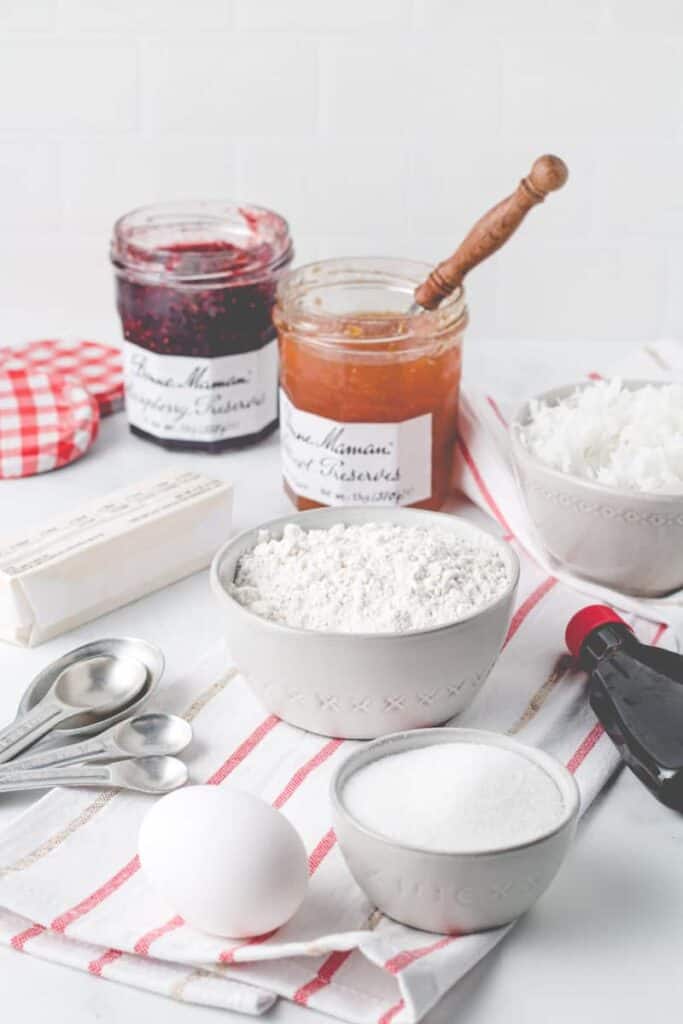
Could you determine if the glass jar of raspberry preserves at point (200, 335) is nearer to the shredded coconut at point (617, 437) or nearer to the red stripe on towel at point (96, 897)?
the shredded coconut at point (617, 437)

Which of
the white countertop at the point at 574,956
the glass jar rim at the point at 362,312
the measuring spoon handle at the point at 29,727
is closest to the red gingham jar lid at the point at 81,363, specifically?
the glass jar rim at the point at 362,312

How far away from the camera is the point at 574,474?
3.67 feet

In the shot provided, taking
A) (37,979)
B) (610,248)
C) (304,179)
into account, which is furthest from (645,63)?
(37,979)

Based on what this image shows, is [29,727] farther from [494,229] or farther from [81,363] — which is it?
[81,363]

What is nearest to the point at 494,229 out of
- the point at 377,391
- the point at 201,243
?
the point at 377,391

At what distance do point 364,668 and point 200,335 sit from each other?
0.55 m

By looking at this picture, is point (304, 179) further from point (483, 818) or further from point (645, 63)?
point (483, 818)

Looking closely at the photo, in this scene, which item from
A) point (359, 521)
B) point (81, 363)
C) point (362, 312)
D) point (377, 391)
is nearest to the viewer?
point (359, 521)

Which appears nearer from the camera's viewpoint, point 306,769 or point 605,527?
point 306,769

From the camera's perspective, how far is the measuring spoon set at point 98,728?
87cm

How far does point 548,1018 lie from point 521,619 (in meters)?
0.43

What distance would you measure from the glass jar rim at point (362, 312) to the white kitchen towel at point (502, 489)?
112mm

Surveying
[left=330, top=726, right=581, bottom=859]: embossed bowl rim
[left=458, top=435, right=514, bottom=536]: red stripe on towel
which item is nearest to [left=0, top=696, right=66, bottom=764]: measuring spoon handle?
[left=330, top=726, right=581, bottom=859]: embossed bowl rim

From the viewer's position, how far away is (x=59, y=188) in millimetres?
1768
